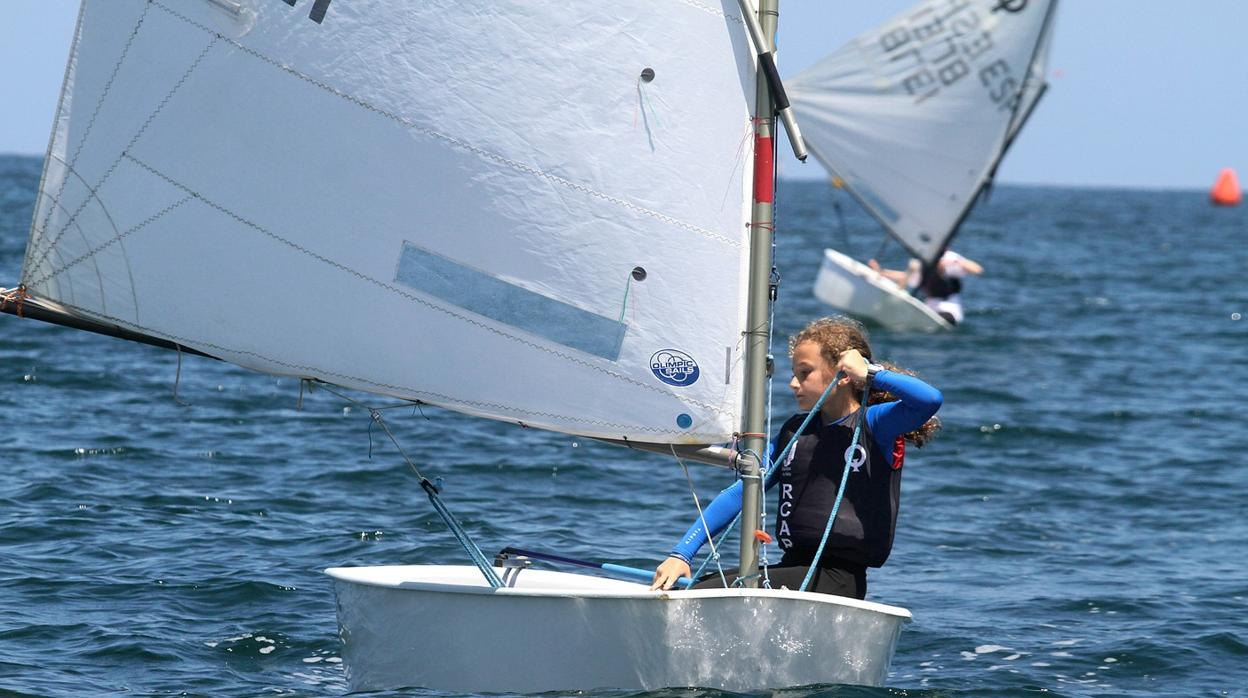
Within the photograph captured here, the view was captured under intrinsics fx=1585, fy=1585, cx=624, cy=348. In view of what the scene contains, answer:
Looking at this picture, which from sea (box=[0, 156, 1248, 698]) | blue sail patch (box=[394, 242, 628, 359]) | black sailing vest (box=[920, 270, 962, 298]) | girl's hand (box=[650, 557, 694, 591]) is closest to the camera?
girl's hand (box=[650, 557, 694, 591])

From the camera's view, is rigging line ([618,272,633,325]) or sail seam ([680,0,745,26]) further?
rigging line ([618,272,633,325])

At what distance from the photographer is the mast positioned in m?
5.02

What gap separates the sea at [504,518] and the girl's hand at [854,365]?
40.2 inches

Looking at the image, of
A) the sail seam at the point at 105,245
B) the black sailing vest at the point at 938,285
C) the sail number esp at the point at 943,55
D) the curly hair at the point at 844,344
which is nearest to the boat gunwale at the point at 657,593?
the curly hair at the point at 844,344

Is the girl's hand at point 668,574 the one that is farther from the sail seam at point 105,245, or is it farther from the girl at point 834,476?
the sail seam at point 105,245

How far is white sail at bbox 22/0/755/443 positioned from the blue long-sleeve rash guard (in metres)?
0.37

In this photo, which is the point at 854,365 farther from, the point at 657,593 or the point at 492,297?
the point at 492,297

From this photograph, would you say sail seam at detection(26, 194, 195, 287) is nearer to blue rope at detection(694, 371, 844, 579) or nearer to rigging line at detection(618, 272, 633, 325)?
rigging line at detection(618, 272, 633, 325)

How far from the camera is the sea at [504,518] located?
6.34 meters

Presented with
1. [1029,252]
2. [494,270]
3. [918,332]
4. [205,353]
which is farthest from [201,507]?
[1029,252]

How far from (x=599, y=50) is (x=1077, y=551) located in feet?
16.9

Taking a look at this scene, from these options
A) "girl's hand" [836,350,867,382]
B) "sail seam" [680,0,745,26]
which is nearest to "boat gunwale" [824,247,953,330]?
"girl's hand" [836,350,867,382]

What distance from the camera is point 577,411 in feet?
17.1

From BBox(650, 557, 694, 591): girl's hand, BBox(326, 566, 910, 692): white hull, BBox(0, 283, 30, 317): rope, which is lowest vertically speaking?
BBox(326, 566, 910, 692): white hull
